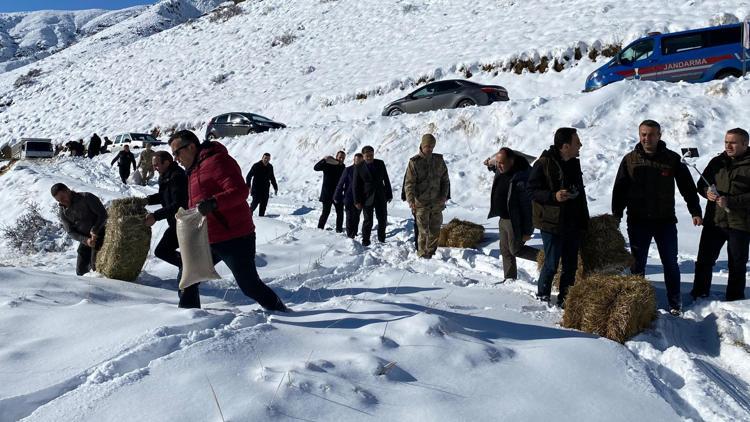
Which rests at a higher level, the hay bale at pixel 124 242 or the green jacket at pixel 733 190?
the green jacket at pixel 733 190

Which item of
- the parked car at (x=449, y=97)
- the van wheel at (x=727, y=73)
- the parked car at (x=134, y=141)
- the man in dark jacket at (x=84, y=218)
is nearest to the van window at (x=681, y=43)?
the van wheel at (x=727, y=73)

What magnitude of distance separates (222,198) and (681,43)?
46.9 feet

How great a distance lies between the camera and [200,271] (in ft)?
13.5

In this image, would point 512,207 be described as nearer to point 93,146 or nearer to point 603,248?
point 603,248

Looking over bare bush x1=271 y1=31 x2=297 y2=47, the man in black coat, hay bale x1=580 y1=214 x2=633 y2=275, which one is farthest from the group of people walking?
bare bush x1=271 y1=31 x2=297 y2=47

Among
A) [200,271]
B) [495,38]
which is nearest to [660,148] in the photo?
[200,271]

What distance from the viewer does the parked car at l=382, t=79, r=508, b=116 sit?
1582cm

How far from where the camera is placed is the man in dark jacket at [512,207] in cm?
575

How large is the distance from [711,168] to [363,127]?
39.6ft

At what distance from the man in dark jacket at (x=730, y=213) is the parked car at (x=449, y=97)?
36.4 ft

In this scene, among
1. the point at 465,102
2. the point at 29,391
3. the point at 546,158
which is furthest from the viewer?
the point at 465,102

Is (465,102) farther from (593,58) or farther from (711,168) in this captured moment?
(711,168)

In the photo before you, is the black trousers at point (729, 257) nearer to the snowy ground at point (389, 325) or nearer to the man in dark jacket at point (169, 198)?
the snowy ground at point (389, 325)

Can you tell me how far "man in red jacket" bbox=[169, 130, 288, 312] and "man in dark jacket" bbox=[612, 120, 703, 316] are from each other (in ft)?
11.4
